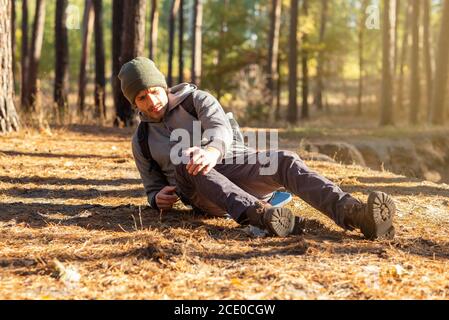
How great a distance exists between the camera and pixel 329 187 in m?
4.20

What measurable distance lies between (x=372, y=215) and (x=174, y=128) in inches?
64.8

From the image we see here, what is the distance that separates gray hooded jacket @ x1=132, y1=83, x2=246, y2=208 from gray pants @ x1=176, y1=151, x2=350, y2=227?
18 centimetres

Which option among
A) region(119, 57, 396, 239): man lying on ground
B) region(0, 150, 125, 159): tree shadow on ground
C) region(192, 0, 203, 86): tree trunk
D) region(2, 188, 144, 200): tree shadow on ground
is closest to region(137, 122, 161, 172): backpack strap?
region(119, 57, 396, 239): man lying on ground

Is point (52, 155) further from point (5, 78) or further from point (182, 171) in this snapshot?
point (182, 171)

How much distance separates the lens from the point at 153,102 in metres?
4.58

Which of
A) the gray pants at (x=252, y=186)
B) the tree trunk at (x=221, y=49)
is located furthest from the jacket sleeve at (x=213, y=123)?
the tree trunk at (x=221, y=49)

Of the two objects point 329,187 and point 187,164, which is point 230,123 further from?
point 329,187

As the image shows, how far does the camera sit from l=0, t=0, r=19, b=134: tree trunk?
9.05 m

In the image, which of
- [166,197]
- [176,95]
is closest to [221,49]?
[176,95]

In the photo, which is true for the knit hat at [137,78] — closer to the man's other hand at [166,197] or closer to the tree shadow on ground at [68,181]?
the man's other hand at [166,197]

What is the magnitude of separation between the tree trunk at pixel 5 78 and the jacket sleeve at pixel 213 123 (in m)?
5.40

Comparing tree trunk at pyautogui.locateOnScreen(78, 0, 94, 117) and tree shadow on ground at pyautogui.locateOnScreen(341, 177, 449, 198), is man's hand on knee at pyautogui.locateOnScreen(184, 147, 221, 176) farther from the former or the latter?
tree trunk at pyautogui.locateOnScreen(78, 0, 94, 117)

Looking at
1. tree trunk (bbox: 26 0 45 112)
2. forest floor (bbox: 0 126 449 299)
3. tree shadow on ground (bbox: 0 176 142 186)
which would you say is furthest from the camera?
tree trunk (bbox: 26 0 45 112)
